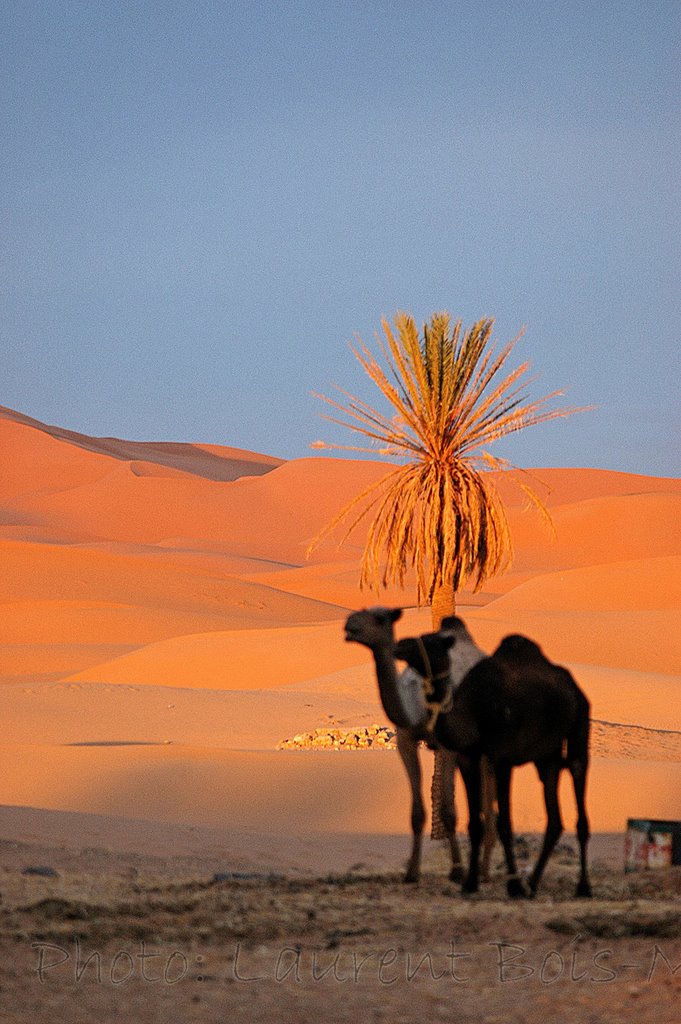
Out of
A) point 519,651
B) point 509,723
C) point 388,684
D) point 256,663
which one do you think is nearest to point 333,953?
point 388,684

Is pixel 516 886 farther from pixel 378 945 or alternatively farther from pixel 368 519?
pixel 368 519

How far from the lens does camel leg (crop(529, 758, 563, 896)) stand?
10438mm

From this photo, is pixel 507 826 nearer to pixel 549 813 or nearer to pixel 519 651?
pixel 549 813

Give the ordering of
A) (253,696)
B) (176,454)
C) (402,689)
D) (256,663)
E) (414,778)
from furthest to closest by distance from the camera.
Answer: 1. (176,454)
2. (256,663)
3. (253,696)
4. (414,778)
5. (402,689)

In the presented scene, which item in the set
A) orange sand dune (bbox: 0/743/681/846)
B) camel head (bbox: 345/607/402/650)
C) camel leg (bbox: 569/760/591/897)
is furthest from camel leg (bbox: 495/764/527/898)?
orange sand dune (bbox: 0/743/681/846)

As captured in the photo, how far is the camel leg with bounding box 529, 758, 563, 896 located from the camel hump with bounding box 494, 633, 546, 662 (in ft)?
2.72

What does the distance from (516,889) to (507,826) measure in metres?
0.55

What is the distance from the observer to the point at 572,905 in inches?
394

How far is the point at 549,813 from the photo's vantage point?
10.4 meters

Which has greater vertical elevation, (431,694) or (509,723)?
(431,694)

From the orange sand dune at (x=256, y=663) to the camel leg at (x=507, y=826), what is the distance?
17.2 feet

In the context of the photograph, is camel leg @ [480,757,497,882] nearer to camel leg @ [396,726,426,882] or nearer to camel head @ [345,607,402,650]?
camel leg @ [396,726,426,882]

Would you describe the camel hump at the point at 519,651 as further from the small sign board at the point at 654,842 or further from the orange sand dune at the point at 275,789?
the orange sand dune at the point at 275,789

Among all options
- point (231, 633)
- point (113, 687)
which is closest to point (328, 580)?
point (231, 633)
